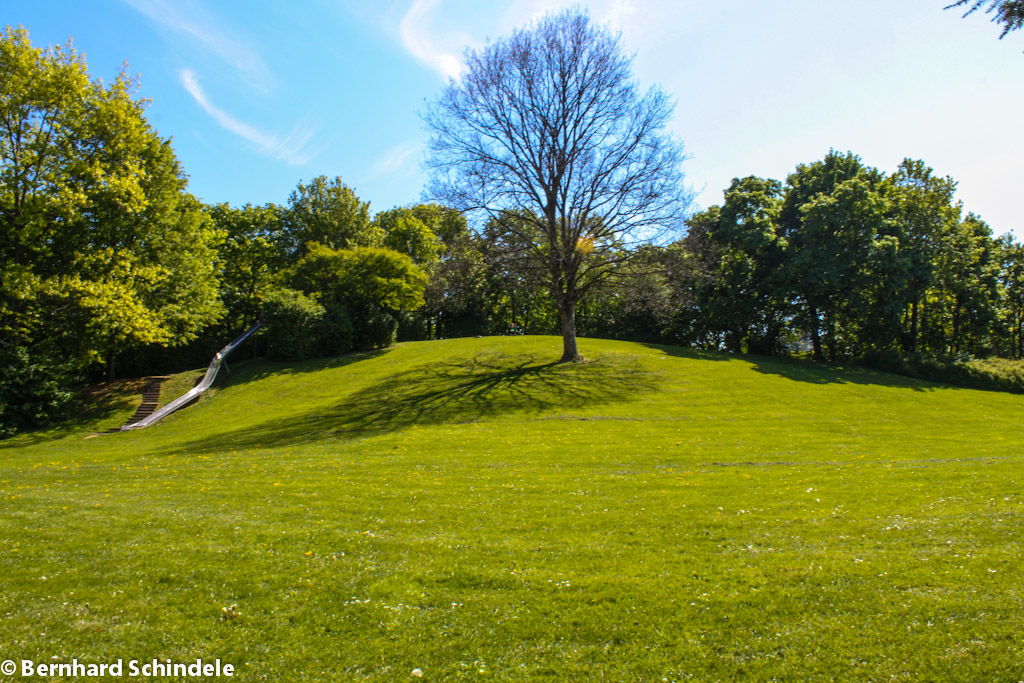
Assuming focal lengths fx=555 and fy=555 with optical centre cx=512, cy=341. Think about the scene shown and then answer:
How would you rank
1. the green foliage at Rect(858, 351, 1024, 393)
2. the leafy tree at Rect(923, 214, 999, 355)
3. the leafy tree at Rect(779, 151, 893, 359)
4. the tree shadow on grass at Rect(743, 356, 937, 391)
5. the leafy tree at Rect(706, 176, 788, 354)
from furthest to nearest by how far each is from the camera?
the leafy tree at Rect(923, 214, 999, 355) < the leafy tree at Rect(706, 176, 788, 354) < the leafy tree at Rect(779, 151, 893, 359) < the green foliage at Rect(858, 351, 1024, 393) < the tree shadow on grass at Rect(743, 356, 937, 391)

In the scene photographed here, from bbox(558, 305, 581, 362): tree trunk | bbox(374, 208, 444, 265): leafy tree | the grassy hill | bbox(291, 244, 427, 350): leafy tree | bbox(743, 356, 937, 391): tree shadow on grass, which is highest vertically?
bbox(374, 208, 444, 265): leafy tree

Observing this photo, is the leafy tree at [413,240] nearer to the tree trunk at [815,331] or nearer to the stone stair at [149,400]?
the stone stair at [149,400]

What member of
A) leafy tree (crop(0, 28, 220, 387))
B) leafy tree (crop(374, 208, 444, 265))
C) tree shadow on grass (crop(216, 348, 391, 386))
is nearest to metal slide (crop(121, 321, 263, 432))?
tree shadow on grass (crop(216, 348, 391, 386))

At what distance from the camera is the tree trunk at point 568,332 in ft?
116

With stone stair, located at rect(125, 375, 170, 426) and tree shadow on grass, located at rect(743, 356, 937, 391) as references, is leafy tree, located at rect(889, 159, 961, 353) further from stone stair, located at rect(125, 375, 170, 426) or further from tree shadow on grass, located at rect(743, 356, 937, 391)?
stone stair, located at rect(125, 375, 170, 426)

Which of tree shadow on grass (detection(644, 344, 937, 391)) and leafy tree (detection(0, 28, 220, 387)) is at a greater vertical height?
leafy tree (detection(0, 28, 220, 387))

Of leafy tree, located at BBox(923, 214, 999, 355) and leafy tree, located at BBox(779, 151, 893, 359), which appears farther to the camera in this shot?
leafy tree, located at BBox(923, 214, 999, 355)

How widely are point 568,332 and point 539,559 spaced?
93.7 ft

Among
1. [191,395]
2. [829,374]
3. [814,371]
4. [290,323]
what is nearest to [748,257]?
[814,371]

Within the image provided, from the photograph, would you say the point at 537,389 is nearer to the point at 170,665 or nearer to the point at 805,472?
the point at 805,472

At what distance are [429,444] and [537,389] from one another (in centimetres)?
1162

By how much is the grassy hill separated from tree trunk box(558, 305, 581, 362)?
54.0ft

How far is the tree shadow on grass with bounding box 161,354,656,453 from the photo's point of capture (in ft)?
78.6

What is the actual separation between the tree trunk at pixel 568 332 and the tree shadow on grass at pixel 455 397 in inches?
30.3
